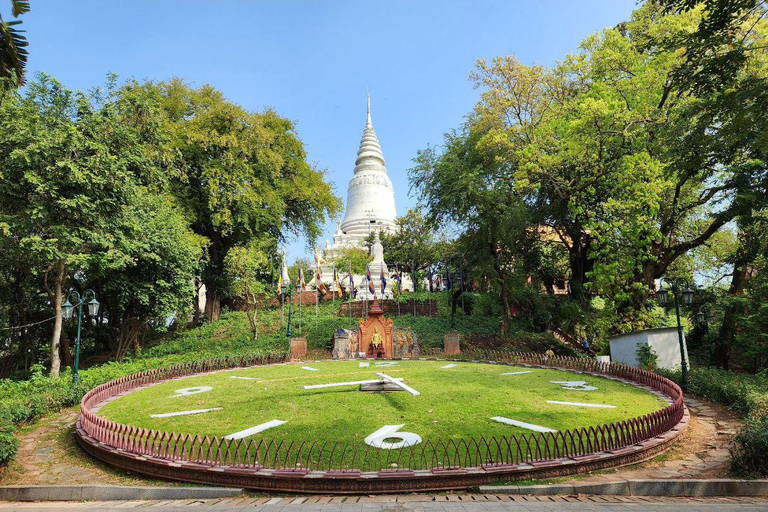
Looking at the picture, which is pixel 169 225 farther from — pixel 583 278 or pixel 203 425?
pixel 583 278

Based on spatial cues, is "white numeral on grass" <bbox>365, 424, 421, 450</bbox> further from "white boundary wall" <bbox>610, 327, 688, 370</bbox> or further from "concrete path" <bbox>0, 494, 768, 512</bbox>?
"white boundary wall" <bbox>610, 327, 688, 370</bbox>

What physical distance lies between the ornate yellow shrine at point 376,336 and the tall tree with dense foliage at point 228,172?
434 inches

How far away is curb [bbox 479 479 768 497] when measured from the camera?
6.83m

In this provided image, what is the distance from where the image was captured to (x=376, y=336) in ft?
79.4

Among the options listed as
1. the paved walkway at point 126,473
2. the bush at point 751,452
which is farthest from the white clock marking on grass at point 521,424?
the bush at point 751,452

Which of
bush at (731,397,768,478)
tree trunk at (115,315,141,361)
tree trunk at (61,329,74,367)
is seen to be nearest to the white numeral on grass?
bush at (731,397,768,478)

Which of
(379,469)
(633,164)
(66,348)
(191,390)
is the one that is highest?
(633,164)

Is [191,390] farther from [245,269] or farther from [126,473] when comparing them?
[245,269]

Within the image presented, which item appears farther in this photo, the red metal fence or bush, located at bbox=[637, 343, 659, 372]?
bush, located at bbox=[637, 343, 659, 372]

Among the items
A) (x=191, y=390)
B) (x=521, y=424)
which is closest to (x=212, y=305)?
(x=191, y=390)

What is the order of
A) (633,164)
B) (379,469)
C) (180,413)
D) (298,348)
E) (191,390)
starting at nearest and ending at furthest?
1. (379,469)
2. (180,413)
3. (191,390)
4. (633,164)
5. (298,348)

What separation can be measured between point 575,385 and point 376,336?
11801 millimetres

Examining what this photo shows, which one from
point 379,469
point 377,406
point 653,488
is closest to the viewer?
point 653,488

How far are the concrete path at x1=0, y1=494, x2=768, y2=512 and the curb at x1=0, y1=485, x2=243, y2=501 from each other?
17 centimetres
